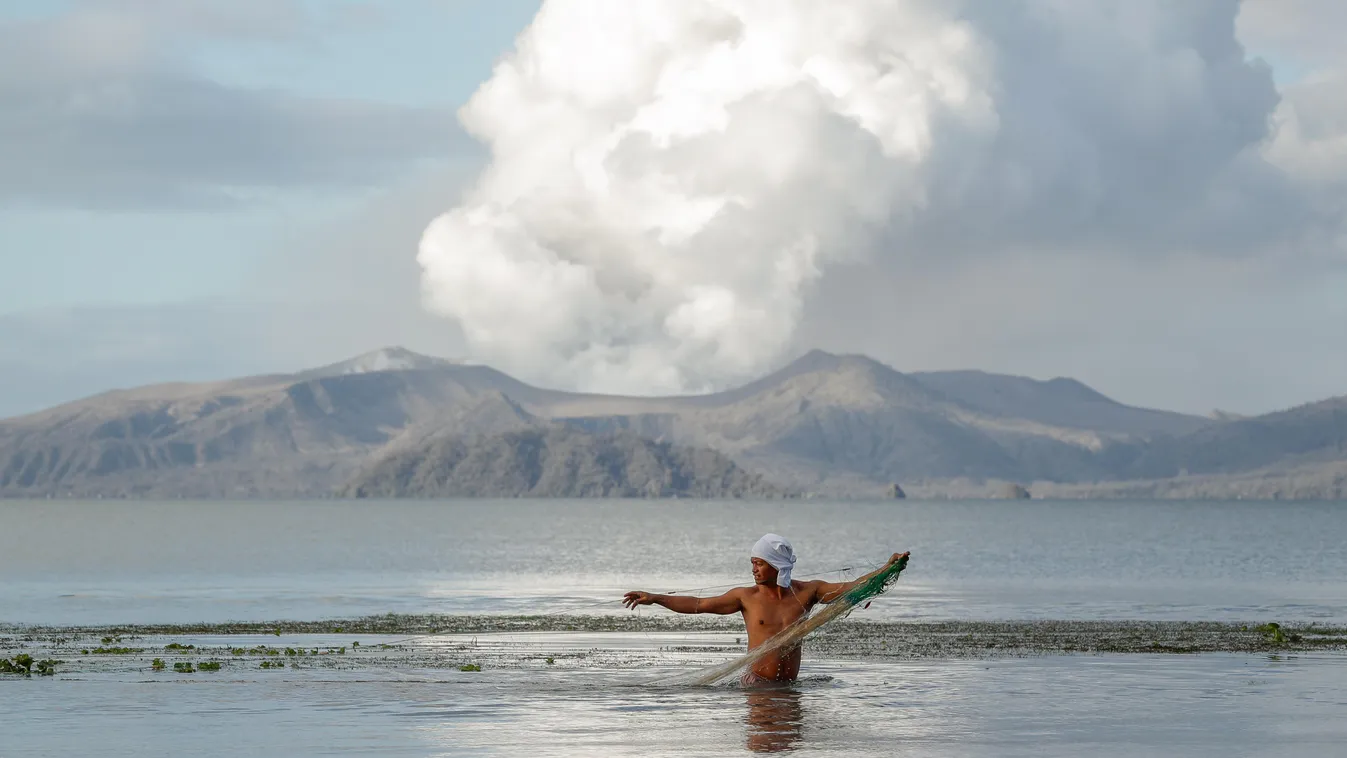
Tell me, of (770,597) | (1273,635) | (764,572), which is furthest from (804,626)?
(1273,635)

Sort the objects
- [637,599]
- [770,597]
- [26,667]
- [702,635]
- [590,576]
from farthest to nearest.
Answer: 1. [590,576]
2. [702,635]
3. [26,667]
4. [770,597]
5. [637,599]

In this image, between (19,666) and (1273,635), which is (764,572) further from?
(1273,635)

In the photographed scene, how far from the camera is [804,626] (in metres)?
29.3

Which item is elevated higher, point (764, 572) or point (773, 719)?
point (764, 572)

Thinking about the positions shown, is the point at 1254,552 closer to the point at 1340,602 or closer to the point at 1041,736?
the point at 1340,602

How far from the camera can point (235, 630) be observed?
164 feet

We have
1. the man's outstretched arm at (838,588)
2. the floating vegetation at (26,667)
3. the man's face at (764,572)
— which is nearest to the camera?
the man's outstretched arm at (838,588)

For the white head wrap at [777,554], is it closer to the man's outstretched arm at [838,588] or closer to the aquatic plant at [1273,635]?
the man's outstretched arm at [838,588]

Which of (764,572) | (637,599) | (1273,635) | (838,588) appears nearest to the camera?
(637,599)

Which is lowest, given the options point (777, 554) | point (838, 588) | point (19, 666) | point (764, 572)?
point (19, 666)

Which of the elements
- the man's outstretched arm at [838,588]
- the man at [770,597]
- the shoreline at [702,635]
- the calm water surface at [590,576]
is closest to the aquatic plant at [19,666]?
the shoreline at [702,635]

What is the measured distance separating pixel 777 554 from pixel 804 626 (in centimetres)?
160

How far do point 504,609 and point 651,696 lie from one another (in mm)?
33856

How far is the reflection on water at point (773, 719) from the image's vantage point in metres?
24.1
